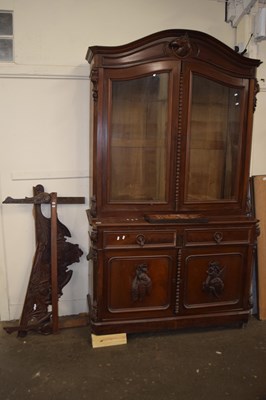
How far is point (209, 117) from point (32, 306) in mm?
1870

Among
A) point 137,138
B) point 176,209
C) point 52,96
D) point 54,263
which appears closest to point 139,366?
point 54,263

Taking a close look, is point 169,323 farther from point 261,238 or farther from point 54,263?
point 261,238

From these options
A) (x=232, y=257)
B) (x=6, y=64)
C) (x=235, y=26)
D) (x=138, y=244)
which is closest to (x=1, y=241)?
(x=138, y=244)

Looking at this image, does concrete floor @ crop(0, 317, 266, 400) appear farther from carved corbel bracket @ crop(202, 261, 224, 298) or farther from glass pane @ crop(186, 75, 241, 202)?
glass pane @ crop(186, 75, 241, 202)

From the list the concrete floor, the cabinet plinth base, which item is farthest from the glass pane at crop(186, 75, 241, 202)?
the concrete floor

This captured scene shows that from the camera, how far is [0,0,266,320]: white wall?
7.14 ft

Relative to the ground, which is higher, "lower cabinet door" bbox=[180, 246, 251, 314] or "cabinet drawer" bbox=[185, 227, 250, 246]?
Answer: "cabinet drawer" bbox=[185, 227, 250, 246]

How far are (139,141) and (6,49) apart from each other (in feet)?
3.66

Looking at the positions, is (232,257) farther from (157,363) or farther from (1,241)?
(1,241)

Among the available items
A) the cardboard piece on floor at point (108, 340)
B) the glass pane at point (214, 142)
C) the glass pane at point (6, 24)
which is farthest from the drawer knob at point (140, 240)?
the glass pane at point (6, 24)

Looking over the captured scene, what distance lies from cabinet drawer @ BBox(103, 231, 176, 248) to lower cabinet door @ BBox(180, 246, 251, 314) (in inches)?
A: 6.6

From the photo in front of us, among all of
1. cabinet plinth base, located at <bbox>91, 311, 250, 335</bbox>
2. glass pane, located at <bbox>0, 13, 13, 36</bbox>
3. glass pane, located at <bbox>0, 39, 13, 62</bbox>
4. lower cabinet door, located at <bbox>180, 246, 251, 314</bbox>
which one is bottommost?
cabinet plinth base, located at <bbox>91, 311, 250, 335</bbox>

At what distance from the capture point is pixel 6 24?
7.03 feet

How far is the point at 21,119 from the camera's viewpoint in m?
2.23
